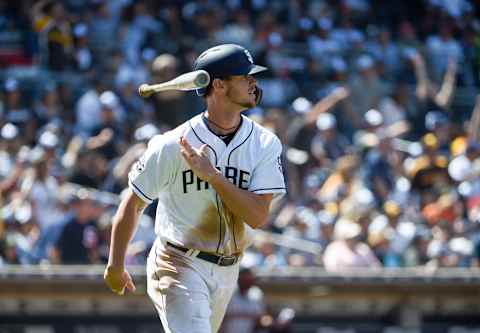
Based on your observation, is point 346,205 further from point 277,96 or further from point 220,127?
point 220,127

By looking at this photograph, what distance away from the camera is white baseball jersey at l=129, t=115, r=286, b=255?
→ 5938 millimetres

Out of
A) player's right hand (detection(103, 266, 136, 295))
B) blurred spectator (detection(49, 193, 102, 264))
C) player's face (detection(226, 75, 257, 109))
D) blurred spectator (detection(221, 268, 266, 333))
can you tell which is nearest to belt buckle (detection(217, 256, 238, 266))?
player's right hand (detection(103, 266, 136, 295))

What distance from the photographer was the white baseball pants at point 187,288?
5.91 metres

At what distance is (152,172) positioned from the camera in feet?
19.5

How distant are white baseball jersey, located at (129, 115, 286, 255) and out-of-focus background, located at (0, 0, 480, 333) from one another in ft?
14.1

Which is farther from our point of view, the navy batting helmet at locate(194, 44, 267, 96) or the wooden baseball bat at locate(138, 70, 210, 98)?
the navy batting helmet at locate(194, 44, 267, 96)

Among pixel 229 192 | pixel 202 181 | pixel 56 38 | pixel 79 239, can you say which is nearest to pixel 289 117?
pixel 56 38

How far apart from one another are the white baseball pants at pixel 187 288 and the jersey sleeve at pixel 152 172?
0.36 meters

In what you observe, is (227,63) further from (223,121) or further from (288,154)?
(288,154)

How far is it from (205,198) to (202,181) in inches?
3.8

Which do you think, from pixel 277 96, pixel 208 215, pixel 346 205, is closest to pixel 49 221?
pixel 346 205

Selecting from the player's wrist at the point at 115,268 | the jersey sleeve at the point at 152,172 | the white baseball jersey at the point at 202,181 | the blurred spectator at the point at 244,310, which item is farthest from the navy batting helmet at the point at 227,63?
the blurred spectator at the point at 244,310

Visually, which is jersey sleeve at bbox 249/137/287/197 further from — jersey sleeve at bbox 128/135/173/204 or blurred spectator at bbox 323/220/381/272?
blurred spectator at bbox 323/220/381/272

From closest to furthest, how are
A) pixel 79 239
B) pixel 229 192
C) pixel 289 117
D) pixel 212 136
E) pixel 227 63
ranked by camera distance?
pixel 229 192 → pixel 227 63 → pixel 212 136 → pixel 79 239 → pixel 289 117
